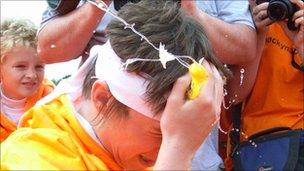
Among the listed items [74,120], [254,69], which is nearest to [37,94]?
[254,69]

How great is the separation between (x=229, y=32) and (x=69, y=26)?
28.6 inches

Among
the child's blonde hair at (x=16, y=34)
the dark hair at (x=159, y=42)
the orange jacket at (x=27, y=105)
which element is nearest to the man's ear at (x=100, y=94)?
the dark hair at (x=159, y=42)

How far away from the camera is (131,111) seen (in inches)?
72.7

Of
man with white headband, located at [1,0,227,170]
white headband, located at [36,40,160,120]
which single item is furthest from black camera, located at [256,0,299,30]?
white headband, located at [36,40,160,120]

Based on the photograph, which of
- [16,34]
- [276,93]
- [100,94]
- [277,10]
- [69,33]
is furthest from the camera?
[16,34]

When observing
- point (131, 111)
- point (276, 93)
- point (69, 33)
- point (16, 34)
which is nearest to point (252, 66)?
point (276, 93)

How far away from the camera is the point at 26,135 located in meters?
1.81

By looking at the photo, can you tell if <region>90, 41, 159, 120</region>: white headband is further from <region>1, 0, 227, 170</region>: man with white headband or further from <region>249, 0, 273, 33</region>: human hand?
<region>249, 0, 273, 33</region>: human hand

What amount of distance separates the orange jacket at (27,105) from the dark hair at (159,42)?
2.19m

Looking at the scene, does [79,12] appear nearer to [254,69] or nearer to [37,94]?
[254,69]

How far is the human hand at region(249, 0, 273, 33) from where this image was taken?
9.68 ft

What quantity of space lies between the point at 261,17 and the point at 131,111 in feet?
4.32

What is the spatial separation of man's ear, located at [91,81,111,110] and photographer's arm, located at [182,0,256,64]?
0.97 metres

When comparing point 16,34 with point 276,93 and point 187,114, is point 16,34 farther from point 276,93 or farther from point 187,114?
point 187,114
